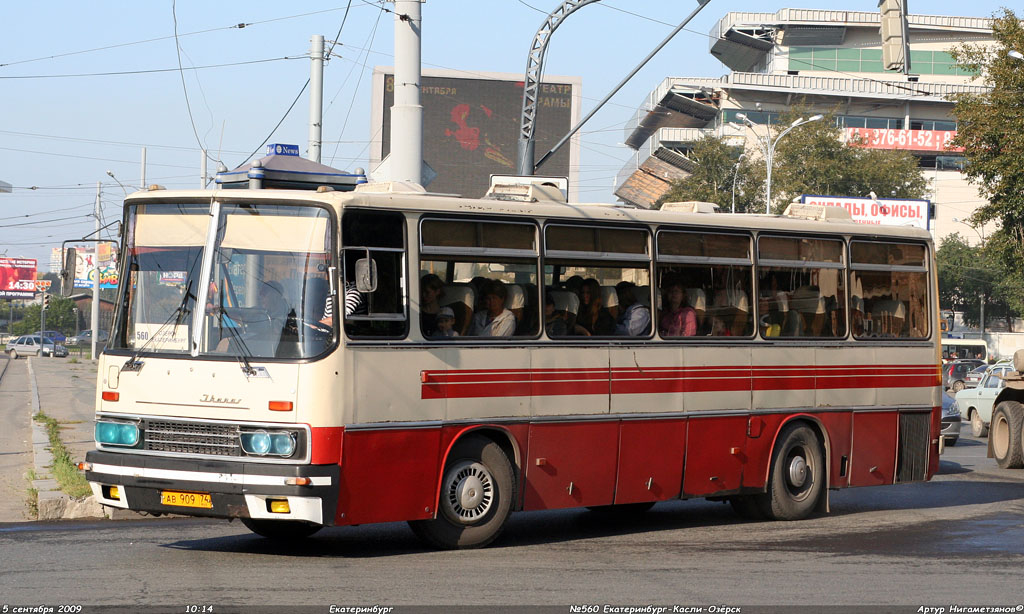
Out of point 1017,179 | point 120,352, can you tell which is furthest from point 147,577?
point 1017,179

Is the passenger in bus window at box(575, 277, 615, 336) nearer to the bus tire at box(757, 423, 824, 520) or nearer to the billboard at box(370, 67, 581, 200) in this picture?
the bus tire at box(757, 423, 824, 520)

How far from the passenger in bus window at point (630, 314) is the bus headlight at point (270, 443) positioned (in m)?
3.48

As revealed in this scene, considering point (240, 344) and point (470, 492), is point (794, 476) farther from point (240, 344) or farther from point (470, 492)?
point (240, 344)

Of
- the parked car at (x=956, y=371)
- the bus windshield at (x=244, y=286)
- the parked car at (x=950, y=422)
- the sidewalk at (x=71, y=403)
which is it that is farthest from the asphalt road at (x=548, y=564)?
the parked car at (x=956, y=371)

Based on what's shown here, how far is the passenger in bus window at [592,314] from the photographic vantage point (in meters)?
11.4

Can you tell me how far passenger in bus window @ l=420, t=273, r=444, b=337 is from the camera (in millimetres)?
10281

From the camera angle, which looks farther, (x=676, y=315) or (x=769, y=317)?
(x=769, y=317)

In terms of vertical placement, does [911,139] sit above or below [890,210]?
above

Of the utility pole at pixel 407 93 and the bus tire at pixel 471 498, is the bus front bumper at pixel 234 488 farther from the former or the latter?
the utility pole at pixel 407 93

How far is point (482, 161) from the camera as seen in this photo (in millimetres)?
83750

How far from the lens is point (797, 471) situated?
13.4m

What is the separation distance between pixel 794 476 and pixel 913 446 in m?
1.97

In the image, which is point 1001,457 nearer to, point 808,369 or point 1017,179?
point 808,369

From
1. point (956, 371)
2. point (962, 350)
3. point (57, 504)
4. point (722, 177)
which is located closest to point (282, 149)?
point (57, 504)
